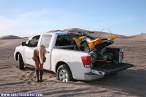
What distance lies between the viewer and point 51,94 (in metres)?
9.09

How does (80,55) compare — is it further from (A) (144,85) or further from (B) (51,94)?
(A) (144,85)

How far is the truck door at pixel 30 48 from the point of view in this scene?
41.5 feet

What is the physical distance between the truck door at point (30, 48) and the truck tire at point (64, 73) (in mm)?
1974

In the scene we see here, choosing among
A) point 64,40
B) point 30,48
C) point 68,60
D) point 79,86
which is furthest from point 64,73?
point 30,48

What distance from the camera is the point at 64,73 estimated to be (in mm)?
10812

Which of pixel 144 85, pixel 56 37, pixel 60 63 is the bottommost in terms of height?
pixel 144 85

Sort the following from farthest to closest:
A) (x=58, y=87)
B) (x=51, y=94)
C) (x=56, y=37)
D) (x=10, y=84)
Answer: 1. (x=56, y=37)
2. (x=10, y=84)
3. (x=58, y=87)
4. (x=51, y=94)

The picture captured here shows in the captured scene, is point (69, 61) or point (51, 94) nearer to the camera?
point (51, 94)

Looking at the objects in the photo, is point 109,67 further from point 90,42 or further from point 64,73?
point 64,73

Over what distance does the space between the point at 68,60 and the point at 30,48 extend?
2.77 meters

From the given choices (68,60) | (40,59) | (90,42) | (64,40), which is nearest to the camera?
(68,60)

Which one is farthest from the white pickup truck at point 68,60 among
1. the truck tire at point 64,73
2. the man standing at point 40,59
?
the man standing at point 40,59

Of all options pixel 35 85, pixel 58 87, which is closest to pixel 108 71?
pixel 58 87

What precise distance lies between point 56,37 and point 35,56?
1.10m
